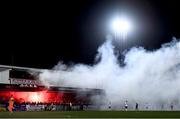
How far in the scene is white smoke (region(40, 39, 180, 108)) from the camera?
6400 centimetres

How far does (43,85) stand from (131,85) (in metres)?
21.9

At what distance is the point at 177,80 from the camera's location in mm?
68062

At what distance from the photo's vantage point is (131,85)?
70.2 metres

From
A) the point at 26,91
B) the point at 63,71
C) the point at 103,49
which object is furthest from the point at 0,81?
the point at 103,49

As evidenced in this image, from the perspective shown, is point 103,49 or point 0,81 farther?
point 0,81

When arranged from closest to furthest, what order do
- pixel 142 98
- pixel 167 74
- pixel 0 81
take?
1. pixel 167 74
2. pixel 142 98
3. pixel 0 81

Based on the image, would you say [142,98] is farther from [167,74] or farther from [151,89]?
[167,74]

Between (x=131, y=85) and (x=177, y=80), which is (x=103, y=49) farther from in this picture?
(x=177, y=80)

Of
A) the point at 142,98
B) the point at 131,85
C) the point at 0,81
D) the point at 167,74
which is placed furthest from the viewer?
the point at 0,81

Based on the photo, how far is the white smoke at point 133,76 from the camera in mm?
64000

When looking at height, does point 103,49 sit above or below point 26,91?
above

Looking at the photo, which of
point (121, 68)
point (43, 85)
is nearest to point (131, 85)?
point (121, 68)

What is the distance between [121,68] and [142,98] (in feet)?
26.8

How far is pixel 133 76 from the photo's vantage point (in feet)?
225
